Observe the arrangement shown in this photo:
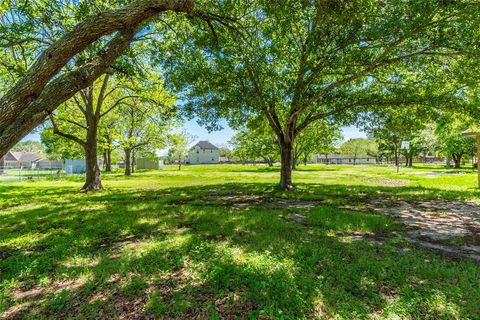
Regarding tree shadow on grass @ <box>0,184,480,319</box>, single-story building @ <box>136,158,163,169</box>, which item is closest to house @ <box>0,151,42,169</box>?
single-story building @ <box>136,158,163,169</box>

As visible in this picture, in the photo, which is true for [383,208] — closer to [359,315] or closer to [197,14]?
[359,315]

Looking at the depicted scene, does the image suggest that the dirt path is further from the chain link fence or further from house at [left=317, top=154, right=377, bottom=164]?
house at [left=317, top=154, right=377, bottom=164]

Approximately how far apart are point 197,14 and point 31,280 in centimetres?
680

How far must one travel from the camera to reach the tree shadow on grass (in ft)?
9.66

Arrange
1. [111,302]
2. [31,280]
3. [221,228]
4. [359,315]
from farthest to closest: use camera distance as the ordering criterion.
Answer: [221,228]
[31,280]
[111,302]
[359,315]

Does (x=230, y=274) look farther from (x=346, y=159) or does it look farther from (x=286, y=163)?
(x=346, y=159)

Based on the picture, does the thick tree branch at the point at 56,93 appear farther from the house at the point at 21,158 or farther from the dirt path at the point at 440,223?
the house at the point at 21,158

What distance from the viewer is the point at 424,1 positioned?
6.41 metres

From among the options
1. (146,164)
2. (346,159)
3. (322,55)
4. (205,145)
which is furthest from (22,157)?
(346,159)

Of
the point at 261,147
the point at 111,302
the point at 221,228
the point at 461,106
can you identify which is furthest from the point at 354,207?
the point at 261,147

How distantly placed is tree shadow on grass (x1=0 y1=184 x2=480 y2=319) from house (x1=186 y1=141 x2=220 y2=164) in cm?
8244

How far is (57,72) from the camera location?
11.6 ft

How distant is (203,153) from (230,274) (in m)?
85.8

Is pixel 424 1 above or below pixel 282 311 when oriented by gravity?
above
